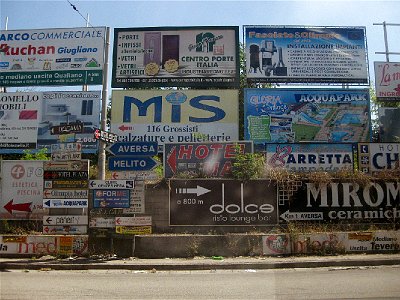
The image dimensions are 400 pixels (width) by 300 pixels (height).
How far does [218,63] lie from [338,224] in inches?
404

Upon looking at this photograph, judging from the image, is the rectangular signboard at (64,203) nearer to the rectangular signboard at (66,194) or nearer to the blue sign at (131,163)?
the rectangular signboard at (66,194)

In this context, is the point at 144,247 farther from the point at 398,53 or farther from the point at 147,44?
the point at 398,53

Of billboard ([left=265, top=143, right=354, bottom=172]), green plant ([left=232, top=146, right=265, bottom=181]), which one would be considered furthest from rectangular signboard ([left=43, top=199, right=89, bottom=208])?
billboard ([left=265, top=143, right=354, bottom=172])

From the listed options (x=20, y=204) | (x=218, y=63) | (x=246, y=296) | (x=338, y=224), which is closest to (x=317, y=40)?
(x=218, y=63)

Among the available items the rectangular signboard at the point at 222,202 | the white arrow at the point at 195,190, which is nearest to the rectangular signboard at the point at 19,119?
the white arrow at the point at 195,190

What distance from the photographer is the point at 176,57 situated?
2156 centimetres

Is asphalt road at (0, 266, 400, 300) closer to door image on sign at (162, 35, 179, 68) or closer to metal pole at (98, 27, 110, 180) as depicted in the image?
metal pole at (98, 27, 110, 180)

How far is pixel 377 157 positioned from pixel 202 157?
649 cm

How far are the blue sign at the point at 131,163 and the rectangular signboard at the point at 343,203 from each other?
464cm

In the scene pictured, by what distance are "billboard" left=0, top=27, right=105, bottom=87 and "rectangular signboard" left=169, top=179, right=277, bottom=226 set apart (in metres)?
9.61

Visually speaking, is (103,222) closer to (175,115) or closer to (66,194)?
(66,194)

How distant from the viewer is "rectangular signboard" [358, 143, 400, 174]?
15945mm

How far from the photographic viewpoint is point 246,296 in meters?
7.68

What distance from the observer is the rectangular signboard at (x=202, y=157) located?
15570 millimetres
